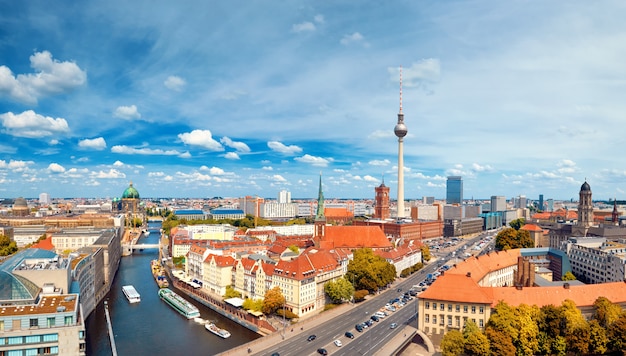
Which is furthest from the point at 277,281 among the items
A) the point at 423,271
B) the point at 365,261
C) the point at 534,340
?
the point at 423,271

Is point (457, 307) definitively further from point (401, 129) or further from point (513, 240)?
point (401, 129)

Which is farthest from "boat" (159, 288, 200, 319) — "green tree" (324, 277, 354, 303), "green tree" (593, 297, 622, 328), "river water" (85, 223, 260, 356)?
"green tree" (593, 297, 622, 328)

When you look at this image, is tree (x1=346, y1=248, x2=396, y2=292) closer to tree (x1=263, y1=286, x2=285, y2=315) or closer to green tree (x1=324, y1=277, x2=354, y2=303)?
green tree (x1=324, y1=277, x2=354, y2=303)

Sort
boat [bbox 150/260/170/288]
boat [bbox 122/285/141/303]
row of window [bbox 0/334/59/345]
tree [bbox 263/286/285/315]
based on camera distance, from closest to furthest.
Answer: row of window [bbox 0/334/59/345] < tree [bbox 263/286/285/315] < boat [bbox 122/285/141/303] < boat [bbox 150/260/170/288]

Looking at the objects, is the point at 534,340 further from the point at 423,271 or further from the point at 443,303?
the point at 423,271

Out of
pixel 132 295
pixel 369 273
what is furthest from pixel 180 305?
pixel 369 273

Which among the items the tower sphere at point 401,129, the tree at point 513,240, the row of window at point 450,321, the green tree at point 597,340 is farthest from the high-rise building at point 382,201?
the green tree at point 597,340

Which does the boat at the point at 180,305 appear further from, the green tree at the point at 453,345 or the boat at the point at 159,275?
the green tree at the point at 453,345
